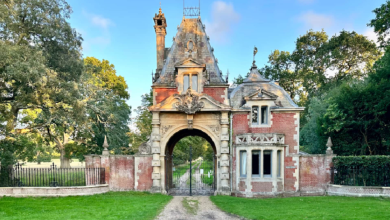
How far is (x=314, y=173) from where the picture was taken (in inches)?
758

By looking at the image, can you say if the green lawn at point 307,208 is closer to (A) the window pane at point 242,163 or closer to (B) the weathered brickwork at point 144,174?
(A) the window pane at point 242,163

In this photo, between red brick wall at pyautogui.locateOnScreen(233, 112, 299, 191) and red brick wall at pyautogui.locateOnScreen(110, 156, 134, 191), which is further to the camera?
red brick wall at pyautogui.locateOnScreen(110, 156, 134, 191)

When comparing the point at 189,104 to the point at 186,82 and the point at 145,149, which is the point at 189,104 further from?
the point at 145,149

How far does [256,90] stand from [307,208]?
8944 mm

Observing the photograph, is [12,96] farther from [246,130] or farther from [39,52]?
[246,130]

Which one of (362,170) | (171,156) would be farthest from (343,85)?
(171,156)

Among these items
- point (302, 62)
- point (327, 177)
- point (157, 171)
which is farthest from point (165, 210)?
point (302, 62)

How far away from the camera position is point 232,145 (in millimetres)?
19656

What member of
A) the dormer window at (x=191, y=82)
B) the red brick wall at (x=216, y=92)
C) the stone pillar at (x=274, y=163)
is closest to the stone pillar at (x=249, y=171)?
the stone pillar at (x=274, y=163)

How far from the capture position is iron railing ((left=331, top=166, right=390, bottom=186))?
57.7 ft

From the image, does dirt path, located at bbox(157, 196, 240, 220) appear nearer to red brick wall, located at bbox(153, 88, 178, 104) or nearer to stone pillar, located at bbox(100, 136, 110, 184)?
stone pillar, located at bbox(100, 136, 110, 184)

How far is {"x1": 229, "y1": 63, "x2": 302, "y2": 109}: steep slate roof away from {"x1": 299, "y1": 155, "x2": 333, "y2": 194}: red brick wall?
4.14 meters

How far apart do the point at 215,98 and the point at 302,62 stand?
28732 millimetres

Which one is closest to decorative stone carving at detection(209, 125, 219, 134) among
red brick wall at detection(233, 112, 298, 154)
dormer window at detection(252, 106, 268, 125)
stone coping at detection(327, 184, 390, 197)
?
red brick wall at detection(233, 112, 298, 154)
